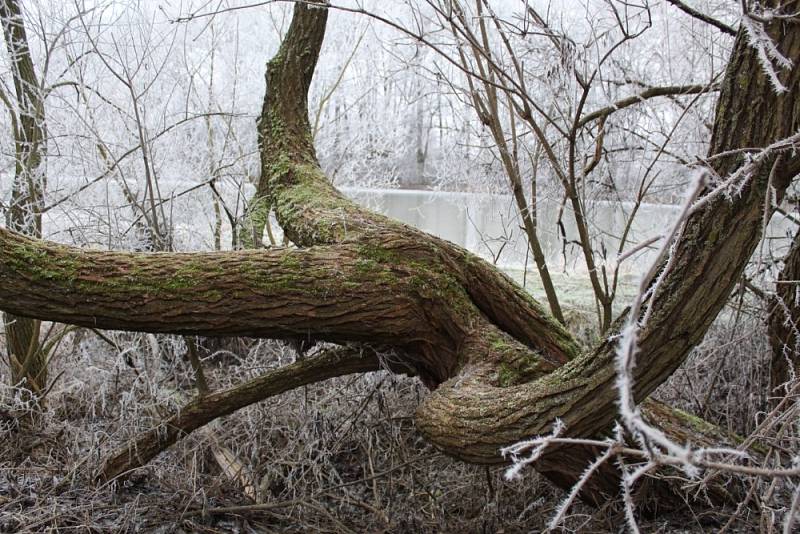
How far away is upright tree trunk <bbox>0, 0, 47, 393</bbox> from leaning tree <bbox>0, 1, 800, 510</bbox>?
4.20ft

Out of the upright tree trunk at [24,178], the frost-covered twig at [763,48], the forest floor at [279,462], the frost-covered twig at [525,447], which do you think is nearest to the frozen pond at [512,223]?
the forest floor at [279,462]

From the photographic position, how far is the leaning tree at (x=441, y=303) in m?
1.86

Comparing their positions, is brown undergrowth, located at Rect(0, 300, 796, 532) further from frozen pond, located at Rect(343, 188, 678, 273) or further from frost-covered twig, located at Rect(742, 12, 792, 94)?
frost-covered twig, located at Rect(742, 12, 792, 94)

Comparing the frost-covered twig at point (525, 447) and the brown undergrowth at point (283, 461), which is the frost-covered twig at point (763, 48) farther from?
the brown undergrowth at point (283, 461)

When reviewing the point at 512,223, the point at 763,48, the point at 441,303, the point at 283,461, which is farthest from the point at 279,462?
the point at 512,223

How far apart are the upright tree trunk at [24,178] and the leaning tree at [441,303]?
128cm

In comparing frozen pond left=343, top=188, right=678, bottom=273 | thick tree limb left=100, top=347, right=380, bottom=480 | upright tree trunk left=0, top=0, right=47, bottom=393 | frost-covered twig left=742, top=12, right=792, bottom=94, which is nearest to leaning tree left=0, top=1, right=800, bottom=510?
thick tree limb left=100, top=347, right=380, bottom=480

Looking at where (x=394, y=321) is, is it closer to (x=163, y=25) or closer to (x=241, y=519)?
(x=241, y=519)

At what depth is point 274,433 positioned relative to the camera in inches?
144

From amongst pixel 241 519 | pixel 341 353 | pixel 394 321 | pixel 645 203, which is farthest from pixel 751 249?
pixel 645 203

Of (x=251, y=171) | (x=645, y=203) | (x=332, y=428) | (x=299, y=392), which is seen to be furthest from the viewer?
(x=251, y=171)

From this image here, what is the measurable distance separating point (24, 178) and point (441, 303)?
2.73 meters

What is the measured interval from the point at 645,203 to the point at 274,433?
3.13 m

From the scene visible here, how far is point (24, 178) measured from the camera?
3914 millimetres
